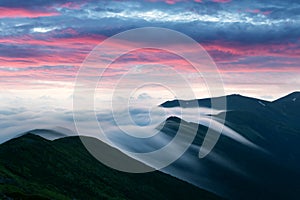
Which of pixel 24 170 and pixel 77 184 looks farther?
pixel 77 184

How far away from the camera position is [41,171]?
593 ft

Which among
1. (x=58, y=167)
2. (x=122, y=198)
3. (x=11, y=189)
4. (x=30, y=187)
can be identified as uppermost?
(x=11, y=189)

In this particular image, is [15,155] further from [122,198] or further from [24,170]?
[122,198]

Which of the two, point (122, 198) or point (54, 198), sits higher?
point (54, 198)

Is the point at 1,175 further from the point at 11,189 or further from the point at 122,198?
the point at 122,198

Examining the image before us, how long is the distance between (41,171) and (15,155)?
19.8m

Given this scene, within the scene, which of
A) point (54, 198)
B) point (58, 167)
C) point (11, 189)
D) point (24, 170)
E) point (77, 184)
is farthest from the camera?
point (58, 167)

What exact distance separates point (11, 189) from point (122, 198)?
91.7 m

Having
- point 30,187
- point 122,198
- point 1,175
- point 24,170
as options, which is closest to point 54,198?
point 30,187

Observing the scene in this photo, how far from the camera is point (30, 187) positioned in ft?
439

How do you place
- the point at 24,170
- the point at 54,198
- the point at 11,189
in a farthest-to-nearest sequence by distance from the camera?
the point at 24,170
the point at 54,198
the point at 11,189

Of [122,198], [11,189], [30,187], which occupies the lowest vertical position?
[122,198]

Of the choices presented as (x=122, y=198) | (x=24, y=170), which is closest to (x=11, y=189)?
(x=24, y=170)

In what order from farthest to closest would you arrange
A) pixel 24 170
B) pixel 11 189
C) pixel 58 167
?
pixel 58 167, pixel 24 170, pixel 11 189
